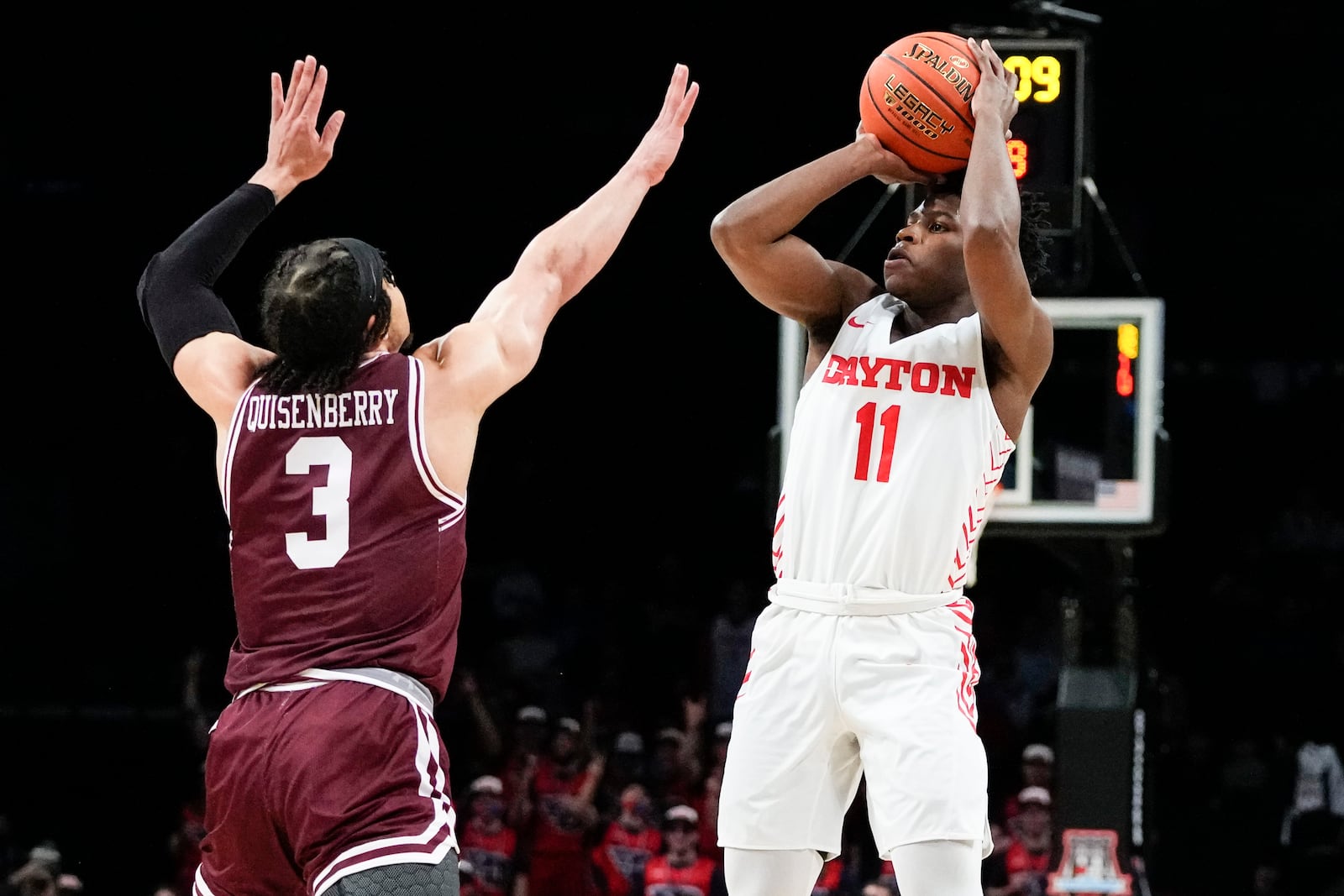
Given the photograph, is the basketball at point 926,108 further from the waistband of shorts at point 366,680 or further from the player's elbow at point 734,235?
the waistband of shorts at point 366,680

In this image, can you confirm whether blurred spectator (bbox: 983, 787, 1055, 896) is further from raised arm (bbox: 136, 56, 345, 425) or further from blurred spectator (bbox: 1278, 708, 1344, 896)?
raised arm (bbox: 136, 56, 345, 425)

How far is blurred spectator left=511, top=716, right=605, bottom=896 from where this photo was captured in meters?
10.3

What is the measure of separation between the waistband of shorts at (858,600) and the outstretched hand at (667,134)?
3.42ft

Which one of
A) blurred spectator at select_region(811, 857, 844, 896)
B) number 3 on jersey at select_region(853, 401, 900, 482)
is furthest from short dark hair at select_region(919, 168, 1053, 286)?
blurred spectator at select_region(811, 857, 844, 896)

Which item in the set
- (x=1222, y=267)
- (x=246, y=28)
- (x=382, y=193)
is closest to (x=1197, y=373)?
(x=1222, y=267)

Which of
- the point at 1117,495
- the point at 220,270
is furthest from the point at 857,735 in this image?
the point at 1117,495

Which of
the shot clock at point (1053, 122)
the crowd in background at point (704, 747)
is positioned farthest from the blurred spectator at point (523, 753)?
the shot clock at point (1053, 122)

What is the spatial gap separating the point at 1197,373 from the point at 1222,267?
87 centimetres

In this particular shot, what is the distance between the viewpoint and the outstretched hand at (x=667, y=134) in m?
4.30

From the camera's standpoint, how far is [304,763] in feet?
10.6

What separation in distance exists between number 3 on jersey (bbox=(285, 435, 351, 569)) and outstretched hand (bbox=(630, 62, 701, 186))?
1.20 m

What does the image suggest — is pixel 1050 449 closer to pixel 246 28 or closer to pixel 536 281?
pixel 536 281

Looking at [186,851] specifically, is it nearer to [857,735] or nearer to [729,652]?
[729,652]

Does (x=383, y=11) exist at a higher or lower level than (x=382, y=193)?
higher
